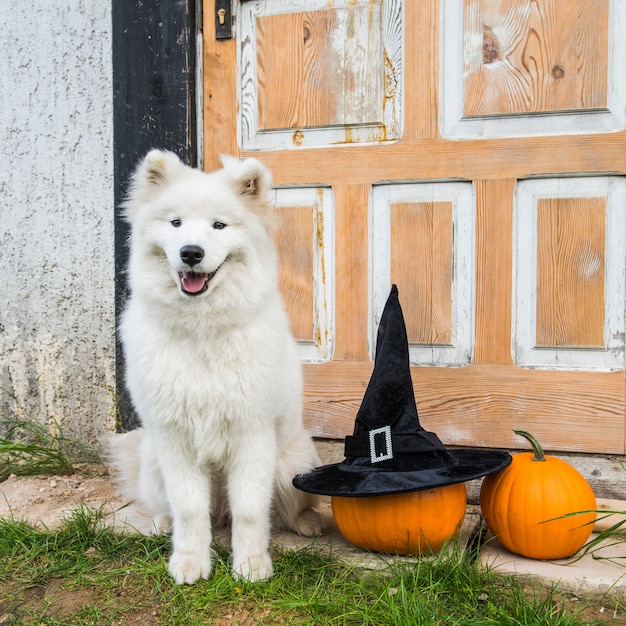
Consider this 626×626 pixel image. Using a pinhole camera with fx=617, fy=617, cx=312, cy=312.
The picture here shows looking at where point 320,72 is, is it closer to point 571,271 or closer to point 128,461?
point 571,271

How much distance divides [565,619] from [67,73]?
3509 millimetres

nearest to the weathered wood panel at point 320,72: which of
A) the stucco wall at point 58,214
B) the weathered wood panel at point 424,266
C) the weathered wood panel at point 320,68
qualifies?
the weathered wood panel at point 320,68

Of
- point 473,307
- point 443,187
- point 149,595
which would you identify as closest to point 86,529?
point 149,595

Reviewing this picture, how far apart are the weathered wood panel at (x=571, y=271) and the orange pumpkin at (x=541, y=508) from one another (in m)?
0.80

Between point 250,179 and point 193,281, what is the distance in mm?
453

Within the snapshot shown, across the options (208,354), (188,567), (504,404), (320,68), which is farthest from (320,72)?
(188,567)

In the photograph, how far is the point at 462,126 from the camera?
305cm

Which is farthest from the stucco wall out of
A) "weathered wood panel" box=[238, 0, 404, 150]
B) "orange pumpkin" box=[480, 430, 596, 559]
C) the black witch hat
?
"orange pumpkin" box=[480, 430, 596, 559]

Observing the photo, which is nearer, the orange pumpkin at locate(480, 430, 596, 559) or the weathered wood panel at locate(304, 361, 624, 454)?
the orange pumpkin at locate(480, 430, 596, 559)

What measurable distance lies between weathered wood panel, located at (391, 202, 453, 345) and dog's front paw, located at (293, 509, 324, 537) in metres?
1.01

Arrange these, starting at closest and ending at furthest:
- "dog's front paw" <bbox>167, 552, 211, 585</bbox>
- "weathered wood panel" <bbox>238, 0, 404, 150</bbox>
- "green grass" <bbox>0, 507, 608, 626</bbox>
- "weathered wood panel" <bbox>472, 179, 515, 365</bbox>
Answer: "green grass" <bbox>0, 507, 608, 626</bbox> < "dog's front paw" <bbox>167, 552, 211, 585</bbox> < "weathered wood panel" <bbox>472, 179, 515, 365</bbox> < "weathered wood panel" <bbox>238, 0, 404, 150</bbox>

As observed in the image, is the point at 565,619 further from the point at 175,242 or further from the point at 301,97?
the point at 301,97

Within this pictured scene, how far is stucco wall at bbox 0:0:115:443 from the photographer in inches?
136

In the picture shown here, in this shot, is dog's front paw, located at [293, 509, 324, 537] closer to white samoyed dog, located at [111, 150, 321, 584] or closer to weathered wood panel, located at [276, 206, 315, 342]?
white samoyed dog, located at [111, 150, 321, 584]
